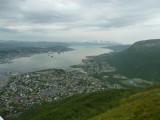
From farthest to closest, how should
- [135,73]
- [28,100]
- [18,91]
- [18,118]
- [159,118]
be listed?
[135,73] → [18,91] → [28,100] → [18,118] → [159,118]

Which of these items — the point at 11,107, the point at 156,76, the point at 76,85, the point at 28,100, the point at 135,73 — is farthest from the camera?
the point at 135,73

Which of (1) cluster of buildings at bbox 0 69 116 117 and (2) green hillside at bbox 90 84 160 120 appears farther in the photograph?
(1) cluster of buildings at bbox 0 69 116 117

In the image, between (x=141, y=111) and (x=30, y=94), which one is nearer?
(x=141, y=111)

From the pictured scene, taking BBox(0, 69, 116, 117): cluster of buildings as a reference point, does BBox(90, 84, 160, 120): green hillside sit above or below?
above

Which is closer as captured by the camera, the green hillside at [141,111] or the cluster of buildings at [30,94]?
the green hillside at [141,111]

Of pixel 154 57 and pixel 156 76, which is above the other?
pixel 154 57

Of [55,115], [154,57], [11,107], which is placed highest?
[154,57]

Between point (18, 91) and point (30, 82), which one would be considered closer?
point (18, 91)

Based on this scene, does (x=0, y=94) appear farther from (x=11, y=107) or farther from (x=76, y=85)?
(x=76, y=85)

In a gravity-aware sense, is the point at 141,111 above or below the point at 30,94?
above

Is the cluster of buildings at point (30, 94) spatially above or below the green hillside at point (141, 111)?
below

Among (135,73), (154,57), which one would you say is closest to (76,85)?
(135,73)
